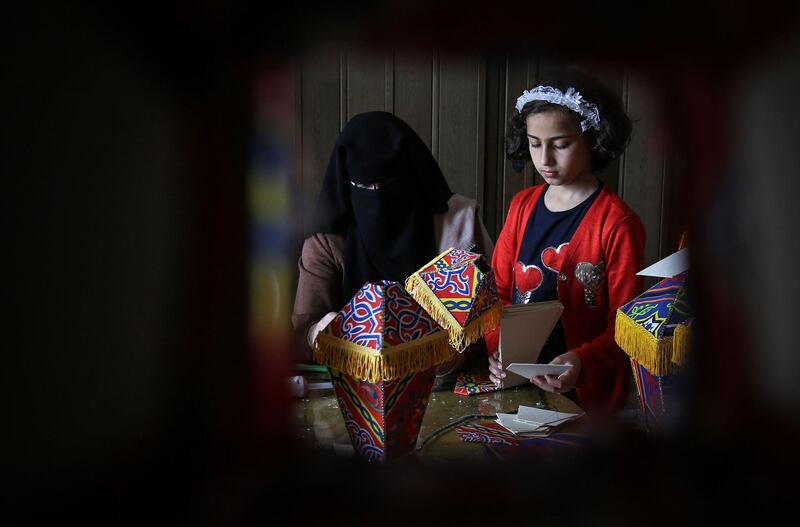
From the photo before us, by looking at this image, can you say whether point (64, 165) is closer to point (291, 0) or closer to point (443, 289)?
point (291, 0)

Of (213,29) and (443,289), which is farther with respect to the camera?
(443,289)

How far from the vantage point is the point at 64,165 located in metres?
0.30

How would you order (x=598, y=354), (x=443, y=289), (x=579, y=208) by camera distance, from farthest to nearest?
(x=579, y=208)
(x=598, y=354)
(x=443, y=289)

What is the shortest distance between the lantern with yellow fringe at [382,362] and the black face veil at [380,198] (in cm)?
38

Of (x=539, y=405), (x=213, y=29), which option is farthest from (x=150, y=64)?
(x=539, y=405)

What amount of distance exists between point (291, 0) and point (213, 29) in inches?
1.7

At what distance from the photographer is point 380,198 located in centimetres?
87

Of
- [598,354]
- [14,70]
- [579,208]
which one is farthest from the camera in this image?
[579,208]

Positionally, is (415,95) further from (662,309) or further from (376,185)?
(662,309)

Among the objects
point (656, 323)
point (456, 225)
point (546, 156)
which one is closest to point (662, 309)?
point (656, 323)

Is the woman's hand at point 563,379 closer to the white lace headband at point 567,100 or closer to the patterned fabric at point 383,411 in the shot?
the patterned fabric at point 383,411

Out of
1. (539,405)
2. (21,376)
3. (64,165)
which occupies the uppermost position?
(64,165)

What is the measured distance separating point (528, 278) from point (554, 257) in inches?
2.1

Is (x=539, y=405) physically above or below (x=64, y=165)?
below
